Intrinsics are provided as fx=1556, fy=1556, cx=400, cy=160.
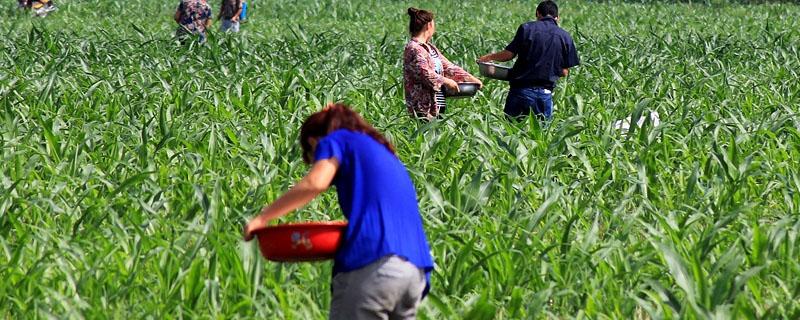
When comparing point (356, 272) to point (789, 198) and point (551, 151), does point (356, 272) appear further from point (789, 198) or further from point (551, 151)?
point (551, 151)

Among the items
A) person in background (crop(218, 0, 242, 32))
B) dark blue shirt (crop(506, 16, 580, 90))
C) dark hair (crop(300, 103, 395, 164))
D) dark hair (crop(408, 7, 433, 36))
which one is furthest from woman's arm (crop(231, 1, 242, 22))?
dark hair (crop(300, 103, 395, 164))

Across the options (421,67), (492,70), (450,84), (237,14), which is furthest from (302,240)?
(237,14)

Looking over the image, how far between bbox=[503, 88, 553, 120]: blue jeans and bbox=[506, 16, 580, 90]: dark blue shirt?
1.8 inches

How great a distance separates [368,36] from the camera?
21781 mm

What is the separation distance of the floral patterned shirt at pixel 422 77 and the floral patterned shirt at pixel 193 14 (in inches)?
316

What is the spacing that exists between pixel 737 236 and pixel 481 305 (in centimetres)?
142

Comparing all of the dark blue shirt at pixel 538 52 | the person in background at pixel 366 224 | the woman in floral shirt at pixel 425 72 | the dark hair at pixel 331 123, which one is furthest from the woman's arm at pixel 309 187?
the dark blue shirt at pixel 538 52

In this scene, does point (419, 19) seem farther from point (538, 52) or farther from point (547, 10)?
point (547, 10)

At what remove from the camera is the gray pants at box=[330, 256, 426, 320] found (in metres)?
4.51

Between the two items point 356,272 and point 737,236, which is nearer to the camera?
point 356,272

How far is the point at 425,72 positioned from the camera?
29.7ft

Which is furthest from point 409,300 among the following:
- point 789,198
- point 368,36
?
point 368,36

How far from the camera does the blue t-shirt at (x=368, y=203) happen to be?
4523mm

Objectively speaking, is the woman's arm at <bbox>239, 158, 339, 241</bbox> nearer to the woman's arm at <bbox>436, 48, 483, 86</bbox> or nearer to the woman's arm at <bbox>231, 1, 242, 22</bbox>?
the woman's arm at <bbox>436, 48, 483, 86</bbox>
